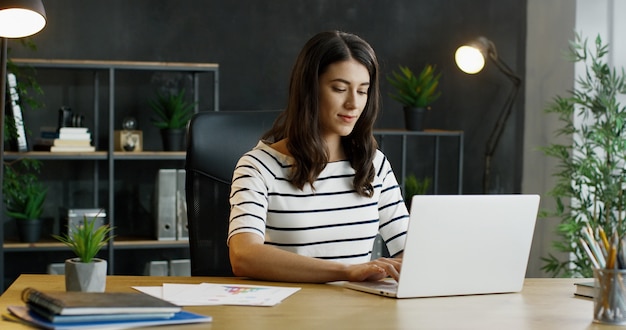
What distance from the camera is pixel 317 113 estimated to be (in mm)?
2348

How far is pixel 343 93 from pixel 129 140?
90.6 inches

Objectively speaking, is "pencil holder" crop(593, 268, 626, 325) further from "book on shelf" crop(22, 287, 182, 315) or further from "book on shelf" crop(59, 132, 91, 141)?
"book on shelf" crop(59, 132, 91, 141)

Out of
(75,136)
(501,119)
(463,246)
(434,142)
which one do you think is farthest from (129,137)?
(463,246)

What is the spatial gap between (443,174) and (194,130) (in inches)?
111

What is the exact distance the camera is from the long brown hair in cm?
233

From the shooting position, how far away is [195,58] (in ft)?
15.3

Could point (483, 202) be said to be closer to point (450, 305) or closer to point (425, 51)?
point (450, 305)

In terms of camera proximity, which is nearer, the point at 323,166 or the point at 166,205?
the point at 323,166

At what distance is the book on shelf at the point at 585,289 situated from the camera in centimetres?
195

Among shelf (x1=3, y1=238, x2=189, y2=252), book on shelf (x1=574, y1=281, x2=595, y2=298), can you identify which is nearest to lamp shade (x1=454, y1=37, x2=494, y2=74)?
shelf (x1=3, y1=238, x2=189, y2=252)

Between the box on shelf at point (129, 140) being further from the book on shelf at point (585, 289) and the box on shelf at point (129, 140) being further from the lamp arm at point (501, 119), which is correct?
the book on shelf at point (585, 289)

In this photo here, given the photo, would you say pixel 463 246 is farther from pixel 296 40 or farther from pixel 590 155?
pixel 296 40

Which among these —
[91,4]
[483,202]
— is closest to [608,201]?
[483,202]

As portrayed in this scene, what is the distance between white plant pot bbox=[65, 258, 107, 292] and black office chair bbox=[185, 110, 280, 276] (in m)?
0.72
